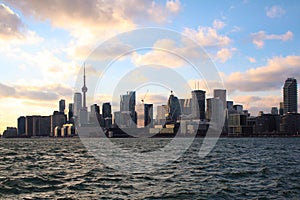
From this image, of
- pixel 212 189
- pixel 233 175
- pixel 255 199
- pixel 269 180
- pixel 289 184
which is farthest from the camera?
pixel 233 175

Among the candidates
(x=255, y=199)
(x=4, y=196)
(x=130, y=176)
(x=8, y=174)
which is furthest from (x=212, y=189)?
(x=8, y=174)

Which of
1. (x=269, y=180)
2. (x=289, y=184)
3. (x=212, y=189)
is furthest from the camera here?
(x=269, y=180)

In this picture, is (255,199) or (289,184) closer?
(255,199)

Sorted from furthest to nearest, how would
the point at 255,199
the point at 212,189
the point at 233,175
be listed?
the point at 233,175, the point at 212,189, the point at 255,199

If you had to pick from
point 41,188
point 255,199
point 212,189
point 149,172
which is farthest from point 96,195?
point 149,172

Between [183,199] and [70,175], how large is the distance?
17.8m

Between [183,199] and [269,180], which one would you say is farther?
[269,180]

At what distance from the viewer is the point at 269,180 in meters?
39.7

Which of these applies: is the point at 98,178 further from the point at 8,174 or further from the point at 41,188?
the point at 8,174

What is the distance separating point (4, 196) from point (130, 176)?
46.7 ft

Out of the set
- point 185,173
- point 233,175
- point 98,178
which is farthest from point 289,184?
point 98,178

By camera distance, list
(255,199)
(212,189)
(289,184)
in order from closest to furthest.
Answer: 1. (255,199)
2. (212,189)
3. (289,184)

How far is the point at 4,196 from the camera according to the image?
31.1 m

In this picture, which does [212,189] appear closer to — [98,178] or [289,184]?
[289,184]
